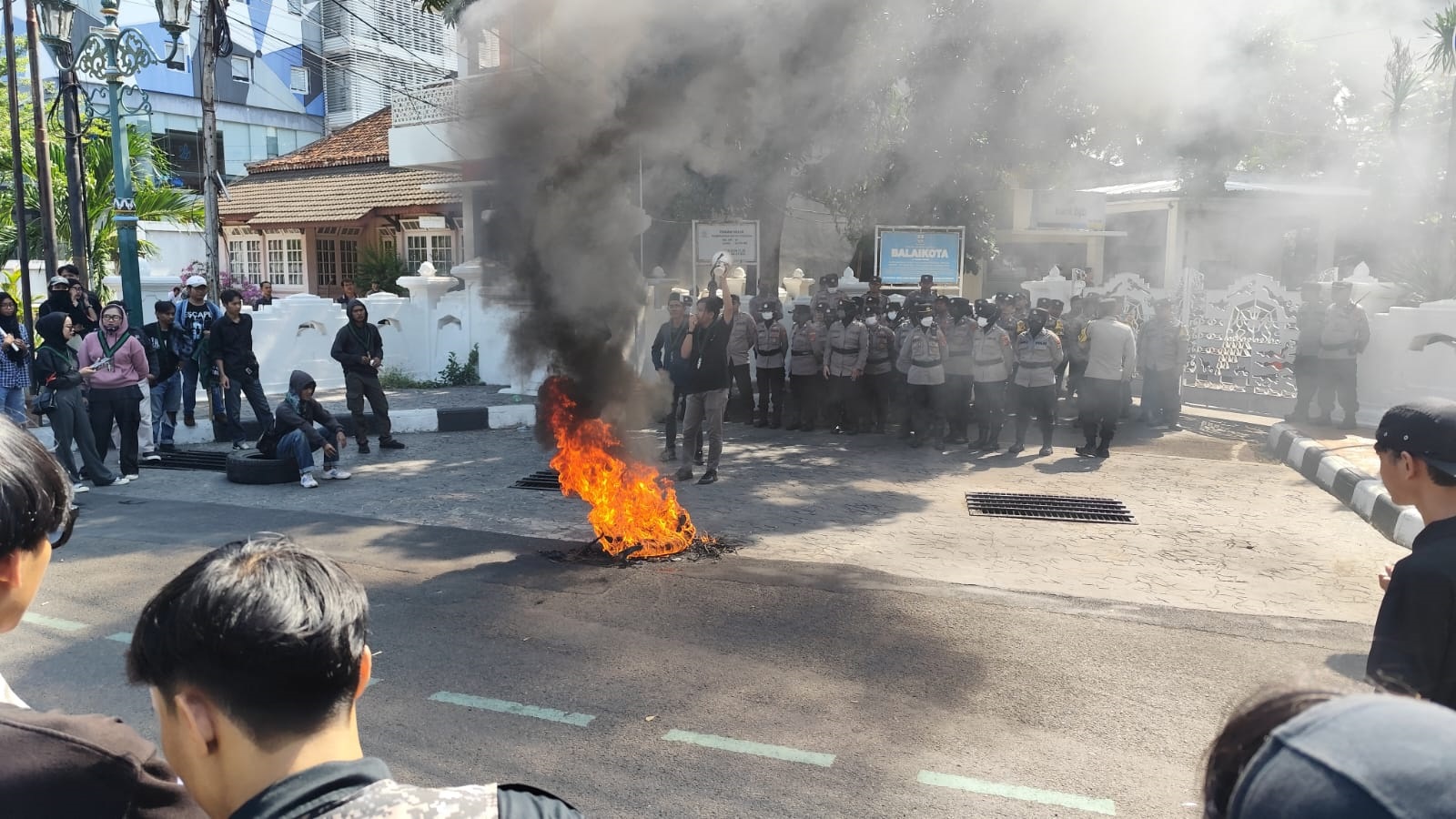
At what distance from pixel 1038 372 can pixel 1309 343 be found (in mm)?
3451

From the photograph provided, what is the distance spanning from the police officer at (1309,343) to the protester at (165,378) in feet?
40.2

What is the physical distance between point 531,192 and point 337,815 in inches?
278

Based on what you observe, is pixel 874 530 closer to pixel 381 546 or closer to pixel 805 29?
pixel 381 546

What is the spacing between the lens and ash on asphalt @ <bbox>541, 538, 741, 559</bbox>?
257 inches

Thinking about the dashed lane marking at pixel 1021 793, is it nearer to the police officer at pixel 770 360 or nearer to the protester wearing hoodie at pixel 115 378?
the protester wearing hoodie at pixel 115 378

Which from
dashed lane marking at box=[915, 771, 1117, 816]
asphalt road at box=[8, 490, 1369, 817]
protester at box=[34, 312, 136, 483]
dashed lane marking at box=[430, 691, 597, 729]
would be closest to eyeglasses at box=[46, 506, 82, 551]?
asphalt road at box=[8, 490, 1369, 817]

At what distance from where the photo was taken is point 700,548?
6793 millimetres

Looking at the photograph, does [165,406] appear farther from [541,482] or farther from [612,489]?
[612,489]

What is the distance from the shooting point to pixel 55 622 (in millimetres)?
5363

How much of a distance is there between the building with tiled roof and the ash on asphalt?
48.3 ft

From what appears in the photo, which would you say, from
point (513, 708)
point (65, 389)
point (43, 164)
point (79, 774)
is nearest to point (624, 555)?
point (513, 708)

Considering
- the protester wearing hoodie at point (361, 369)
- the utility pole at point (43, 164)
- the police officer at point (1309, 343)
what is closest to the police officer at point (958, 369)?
the police officer at point (1309, 343)

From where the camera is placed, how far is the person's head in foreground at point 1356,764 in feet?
2.86

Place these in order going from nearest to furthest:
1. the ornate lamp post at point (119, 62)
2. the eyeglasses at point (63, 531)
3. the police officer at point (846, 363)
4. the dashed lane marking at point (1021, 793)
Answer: the eyeglasses at point (63, 531) → the dashed lane marking at point (1021, 793) → the ornate lamp post at point (119, 62) → the police officer at point (846, 363)
